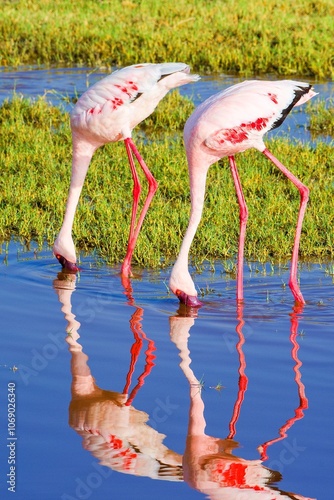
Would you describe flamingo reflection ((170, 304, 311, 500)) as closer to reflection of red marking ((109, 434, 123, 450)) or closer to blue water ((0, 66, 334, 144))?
reflection of red marking ((109, 434, 123, 450))

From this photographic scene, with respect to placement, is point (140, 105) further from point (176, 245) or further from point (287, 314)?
point (287, 314)

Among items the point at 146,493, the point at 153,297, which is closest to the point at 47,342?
the point at 153,297

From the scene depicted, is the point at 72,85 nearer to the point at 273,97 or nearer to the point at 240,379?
the point at 273,97

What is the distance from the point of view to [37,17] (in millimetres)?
A: 16656

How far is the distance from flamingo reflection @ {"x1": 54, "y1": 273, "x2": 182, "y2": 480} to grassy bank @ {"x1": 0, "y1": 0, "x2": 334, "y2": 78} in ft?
29.5

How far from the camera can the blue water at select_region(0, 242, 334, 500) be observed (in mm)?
4117

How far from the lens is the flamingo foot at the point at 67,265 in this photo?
23.6ft

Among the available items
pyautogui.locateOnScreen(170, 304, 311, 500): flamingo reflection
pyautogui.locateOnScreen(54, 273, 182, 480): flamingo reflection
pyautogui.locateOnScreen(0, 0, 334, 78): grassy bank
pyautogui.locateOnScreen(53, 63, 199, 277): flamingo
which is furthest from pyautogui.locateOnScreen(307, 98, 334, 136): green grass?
pyautogui.locateOnScreen(170, 304, 311, 500): flamingo reflection

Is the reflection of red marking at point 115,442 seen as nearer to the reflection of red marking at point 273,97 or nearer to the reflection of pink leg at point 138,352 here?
the reflection of pink leg at point 138,352

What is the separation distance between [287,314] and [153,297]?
89cm

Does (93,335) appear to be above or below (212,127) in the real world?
below

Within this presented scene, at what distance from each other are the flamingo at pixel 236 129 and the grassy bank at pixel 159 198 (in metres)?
0.77

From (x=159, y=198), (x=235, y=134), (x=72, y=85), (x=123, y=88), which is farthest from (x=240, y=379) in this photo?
(x=72, y=85)

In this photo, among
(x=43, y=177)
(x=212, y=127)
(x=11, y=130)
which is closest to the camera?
(x=212, y=127)
